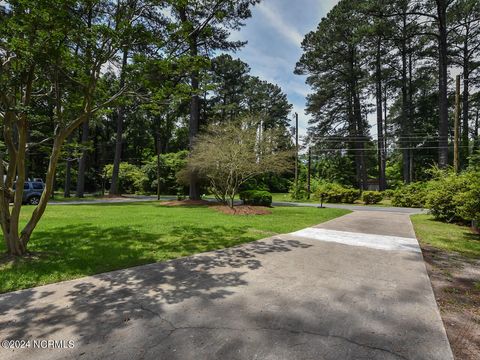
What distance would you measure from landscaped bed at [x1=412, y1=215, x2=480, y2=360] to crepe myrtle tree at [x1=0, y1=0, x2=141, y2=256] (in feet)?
20.6

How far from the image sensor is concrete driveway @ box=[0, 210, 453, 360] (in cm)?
222

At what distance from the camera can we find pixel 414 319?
2758 millimetres

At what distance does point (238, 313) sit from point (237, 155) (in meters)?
10.9

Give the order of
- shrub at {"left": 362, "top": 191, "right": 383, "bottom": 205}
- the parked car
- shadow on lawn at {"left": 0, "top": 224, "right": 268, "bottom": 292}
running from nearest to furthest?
shadow on lawn at {"left": 0, "top": 224, "right": 268, "bottom": 292}, the parked car, shrub at {"left": 362, "top": 191, "right": 383, "bottom": 205}

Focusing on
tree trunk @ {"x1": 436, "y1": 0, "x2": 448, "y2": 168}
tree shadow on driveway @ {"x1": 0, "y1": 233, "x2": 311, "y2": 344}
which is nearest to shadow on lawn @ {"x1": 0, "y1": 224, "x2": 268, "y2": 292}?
tree shadow on driveway @ {"x1": 0, "y1": 233, "x2": 311, "y2": 344}

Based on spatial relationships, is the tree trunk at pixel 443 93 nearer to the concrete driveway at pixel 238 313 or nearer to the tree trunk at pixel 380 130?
the tree trunk at pixel 380 130

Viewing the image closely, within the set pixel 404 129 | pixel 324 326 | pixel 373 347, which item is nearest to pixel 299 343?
pixel 324 326

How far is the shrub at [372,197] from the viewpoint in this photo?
818 inches

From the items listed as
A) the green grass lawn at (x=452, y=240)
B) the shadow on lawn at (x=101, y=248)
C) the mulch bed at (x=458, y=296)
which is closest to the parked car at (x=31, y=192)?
the shadow on lawn at (x=101, y=248)

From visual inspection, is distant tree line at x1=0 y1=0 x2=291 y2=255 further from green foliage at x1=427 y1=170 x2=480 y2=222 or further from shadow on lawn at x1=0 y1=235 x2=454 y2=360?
green foliage at x1=427 y1=170 x2=480 y2=222

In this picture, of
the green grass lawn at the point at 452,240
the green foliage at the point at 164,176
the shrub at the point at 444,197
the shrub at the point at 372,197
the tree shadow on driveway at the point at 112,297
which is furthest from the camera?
the green foliage at the point at 164,176

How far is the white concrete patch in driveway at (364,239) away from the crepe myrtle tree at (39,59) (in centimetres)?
627

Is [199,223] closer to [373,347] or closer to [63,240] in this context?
[63,240]

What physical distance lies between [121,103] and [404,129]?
97.7ft
